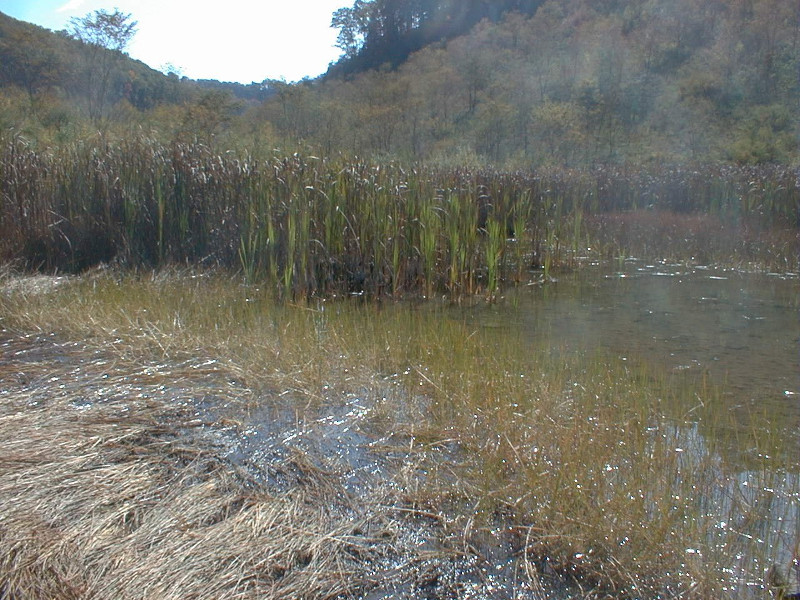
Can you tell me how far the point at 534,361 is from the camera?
394 centimetres

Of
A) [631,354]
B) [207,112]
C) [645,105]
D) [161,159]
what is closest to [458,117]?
[645,105]

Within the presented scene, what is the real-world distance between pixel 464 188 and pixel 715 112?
16.5 metres

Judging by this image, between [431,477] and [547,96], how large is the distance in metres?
25.1

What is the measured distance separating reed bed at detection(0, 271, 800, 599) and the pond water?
344 millimetres

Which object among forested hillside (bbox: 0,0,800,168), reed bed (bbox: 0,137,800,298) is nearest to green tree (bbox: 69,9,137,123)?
forested hillside (bbox: 0,0,800,168)

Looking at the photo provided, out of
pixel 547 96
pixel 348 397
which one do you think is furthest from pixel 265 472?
pixel 547 96

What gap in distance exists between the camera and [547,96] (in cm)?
2542

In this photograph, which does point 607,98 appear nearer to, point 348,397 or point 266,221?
point 266,221

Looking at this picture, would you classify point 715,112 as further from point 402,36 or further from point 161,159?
point 402,36

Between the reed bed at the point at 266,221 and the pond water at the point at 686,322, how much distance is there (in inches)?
25.6

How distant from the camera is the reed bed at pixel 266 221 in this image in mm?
6078

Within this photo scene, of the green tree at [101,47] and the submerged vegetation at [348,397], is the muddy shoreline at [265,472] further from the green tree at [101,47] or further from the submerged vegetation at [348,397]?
the green tree at [101,47]

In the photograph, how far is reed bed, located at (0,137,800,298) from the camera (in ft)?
19.9

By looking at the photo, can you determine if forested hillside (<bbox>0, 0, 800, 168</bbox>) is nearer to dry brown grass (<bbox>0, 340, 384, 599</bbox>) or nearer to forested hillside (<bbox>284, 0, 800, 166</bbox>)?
forested hillside (<bbox>284, 0, 800, 166</bbox>)
